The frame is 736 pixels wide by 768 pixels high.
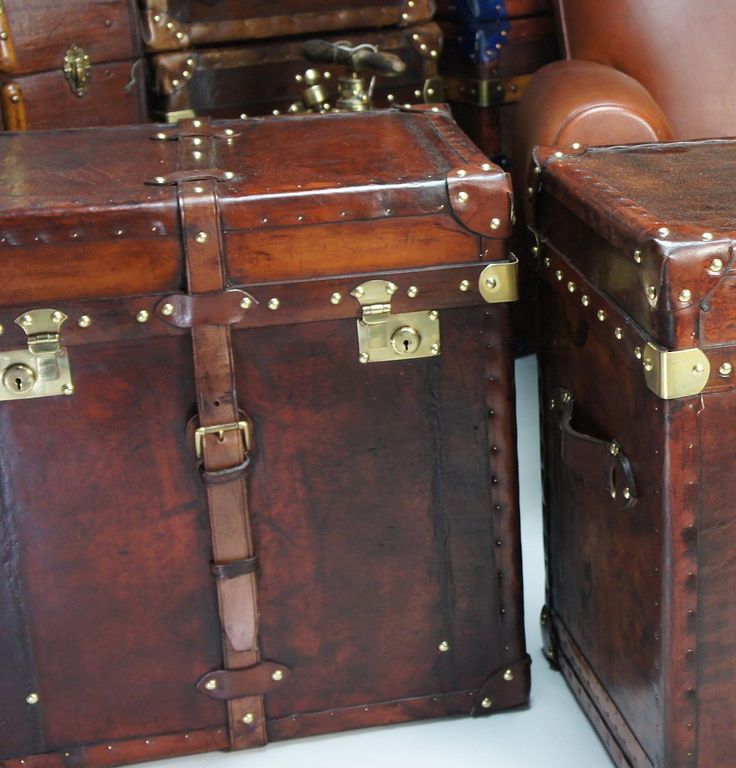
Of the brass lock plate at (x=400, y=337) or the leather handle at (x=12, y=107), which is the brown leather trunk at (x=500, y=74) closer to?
the leather handle at (x=12, y=107)

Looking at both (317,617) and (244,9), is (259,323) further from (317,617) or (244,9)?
(244,9)

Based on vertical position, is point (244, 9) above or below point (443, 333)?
above

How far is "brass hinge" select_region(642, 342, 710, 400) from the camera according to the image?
1.15 metres

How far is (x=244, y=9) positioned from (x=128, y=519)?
1143mm

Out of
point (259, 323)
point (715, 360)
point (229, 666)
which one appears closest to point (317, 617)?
point (229, 666)

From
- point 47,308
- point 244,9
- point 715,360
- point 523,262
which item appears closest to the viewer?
point 715,360

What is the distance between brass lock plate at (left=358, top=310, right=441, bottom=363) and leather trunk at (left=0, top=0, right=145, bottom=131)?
0.93 metres

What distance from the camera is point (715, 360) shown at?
1163 millimetres

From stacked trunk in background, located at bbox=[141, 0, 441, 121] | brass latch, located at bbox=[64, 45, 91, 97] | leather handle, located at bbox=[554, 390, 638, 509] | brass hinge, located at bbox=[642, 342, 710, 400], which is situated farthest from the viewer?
stacked trunk in background, located at bbox=[141, 0, 441, 121]

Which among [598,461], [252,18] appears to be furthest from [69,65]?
[598,461]

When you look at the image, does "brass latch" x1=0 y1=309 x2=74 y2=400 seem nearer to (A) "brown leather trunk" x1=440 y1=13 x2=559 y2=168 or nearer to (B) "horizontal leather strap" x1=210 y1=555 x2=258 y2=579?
(B) "horizontal leather strap" x1=210 y1=555 x2=258 y2=579

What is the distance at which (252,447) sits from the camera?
4.61ft

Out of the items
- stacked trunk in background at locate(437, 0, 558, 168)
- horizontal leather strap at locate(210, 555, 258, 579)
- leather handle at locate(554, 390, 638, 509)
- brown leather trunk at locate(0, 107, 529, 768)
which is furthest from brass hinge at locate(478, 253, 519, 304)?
stacked trunk in background at locate(437, 0, 558, 168)

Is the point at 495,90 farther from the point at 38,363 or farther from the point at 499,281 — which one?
the point at 38,363
